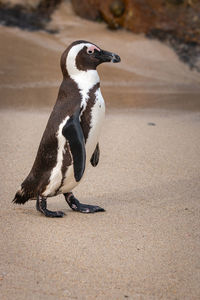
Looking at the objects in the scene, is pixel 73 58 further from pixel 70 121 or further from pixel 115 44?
pixel 115 44

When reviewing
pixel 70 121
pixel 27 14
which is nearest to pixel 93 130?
pixel 70 121

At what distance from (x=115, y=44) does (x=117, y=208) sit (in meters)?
6.08

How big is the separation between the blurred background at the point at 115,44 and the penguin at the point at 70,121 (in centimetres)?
391

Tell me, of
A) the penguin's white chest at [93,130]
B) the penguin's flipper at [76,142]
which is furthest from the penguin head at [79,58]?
the penguin's flipper at [76,142]

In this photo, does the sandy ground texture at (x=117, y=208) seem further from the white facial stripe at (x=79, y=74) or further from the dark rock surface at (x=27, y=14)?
the dark rock surface at (x=27, y=14)

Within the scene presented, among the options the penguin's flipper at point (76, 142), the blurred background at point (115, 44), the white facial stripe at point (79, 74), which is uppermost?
the white facial stripe at point (79, 74)

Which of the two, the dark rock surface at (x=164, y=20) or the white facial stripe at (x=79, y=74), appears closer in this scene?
the white facial stripe at (x=79, y=74)

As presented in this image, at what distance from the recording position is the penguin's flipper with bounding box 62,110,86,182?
9.72ft

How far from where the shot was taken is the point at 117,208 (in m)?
3.52

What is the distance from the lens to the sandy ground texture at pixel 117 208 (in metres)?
2.58

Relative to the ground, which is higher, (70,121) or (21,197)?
(70,121)

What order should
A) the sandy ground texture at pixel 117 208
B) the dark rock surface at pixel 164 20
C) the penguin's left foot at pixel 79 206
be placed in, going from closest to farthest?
the sandy ground texture at pixel 117 208
the penguin's left foot at pixel 79 206
the dark rock surface at pixel 164 20

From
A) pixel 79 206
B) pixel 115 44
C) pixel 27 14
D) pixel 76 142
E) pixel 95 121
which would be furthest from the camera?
pixel 27 14

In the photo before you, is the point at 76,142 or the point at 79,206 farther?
the point at 79,206
